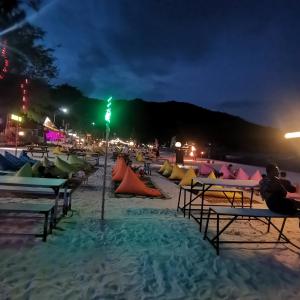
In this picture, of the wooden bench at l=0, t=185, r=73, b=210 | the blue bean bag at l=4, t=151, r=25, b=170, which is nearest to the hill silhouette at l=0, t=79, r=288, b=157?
the blue bean bag at l=4, t=151, r=25, b=170

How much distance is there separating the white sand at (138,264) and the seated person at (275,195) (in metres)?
0.78

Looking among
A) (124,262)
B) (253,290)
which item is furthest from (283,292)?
(124,262)

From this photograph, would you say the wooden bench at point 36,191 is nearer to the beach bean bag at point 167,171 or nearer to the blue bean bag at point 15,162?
the blue bean bag at point 15,162

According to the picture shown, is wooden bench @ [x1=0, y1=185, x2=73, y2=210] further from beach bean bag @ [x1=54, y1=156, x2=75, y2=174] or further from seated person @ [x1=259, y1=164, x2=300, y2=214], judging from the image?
seated person @ [x1=259, y1=164, x2=300, y2=214]

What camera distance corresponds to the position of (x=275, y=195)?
232 inches

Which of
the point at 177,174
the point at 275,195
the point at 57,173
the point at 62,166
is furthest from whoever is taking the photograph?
the point at 177,174

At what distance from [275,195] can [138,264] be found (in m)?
2.82

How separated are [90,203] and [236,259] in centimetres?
492

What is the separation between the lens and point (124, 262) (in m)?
4.82

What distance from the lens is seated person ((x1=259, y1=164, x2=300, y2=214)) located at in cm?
574

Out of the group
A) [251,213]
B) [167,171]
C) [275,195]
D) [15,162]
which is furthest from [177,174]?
[251,213]

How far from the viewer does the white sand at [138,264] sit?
396 centimetres

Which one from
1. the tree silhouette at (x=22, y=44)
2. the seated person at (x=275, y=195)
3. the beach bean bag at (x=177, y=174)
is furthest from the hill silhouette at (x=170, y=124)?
the seated person at (x=275, y=195)

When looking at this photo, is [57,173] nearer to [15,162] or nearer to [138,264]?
[15,162]
